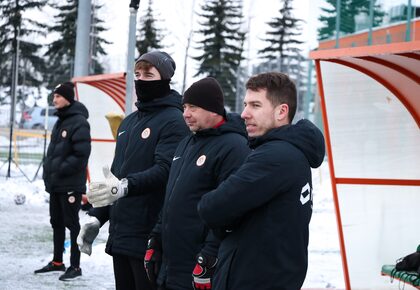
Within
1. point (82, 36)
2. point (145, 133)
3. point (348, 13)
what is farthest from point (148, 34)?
point (145, 133)

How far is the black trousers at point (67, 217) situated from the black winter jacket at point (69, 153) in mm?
82

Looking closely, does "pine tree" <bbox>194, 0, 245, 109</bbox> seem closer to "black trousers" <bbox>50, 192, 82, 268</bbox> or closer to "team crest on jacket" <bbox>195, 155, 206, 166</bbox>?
"black trousers" <bbox>50, 192, 82, 268</bbox>

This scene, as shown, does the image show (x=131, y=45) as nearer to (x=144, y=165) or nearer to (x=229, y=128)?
(x=144, y=165)

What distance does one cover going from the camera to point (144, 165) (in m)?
4.44

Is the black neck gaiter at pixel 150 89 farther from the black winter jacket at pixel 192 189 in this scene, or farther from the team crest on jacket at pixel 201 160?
the team crest on jacket at pixel 201 160

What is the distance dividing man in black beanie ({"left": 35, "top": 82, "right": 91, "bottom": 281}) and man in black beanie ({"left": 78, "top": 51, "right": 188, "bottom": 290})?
9.72 feet

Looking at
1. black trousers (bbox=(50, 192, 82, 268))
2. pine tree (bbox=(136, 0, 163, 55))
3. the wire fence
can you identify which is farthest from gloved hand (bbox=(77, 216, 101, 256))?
pine tree (bbox=(136, 0, 163, 55))

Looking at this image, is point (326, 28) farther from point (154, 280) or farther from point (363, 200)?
point (154, 280)

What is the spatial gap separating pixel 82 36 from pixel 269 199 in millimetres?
10176

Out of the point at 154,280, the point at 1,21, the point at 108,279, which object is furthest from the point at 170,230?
the point at 1,21

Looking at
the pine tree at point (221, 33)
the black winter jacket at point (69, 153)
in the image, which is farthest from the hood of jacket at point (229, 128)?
the pine tree at point (221, 33)

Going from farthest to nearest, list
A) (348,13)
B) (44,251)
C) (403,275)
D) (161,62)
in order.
Answer: (348,13) < (44,251) < (403,275) < (161,62)

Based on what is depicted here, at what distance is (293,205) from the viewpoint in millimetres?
3020

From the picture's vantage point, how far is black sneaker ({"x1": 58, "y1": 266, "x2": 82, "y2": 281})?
7539 millimetres
